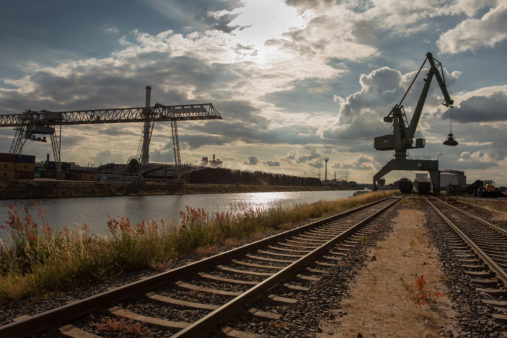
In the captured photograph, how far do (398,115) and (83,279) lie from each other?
48.2m

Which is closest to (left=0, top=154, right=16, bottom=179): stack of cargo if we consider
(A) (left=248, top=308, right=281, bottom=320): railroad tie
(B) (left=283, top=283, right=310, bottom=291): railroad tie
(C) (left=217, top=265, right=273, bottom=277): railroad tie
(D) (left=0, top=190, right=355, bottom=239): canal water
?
(D) (left=0, top=190, right=355, bottom=239): canal water

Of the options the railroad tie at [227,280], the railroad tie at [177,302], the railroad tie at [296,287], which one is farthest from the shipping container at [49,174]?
the railroad tie at [296,287]

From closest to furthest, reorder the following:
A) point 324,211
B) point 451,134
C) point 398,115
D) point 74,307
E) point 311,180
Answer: point 74,307, point 324,211, point 451,134, point 398,115, point 311,180

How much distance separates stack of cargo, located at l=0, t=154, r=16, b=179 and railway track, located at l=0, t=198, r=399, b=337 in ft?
193

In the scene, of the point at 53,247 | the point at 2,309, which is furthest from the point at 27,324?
the point at 53,247

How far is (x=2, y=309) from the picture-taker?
4.47 meters

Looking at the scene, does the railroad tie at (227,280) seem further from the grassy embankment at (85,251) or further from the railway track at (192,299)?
the grassy embankment at (85,251)

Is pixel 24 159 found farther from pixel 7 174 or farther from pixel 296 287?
pixel 296 287

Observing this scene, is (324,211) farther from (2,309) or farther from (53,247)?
(2,309)

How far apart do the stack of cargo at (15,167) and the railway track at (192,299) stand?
59.0m

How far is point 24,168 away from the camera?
5462 centimetres

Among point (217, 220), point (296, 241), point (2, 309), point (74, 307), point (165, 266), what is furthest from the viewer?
point (217, 220)

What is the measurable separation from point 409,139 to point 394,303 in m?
45.1

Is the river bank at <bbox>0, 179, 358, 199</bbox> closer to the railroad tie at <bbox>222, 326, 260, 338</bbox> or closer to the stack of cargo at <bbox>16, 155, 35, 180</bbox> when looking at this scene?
the stack of cargo at <bbox>16, 155, 35, 180</bbox>
